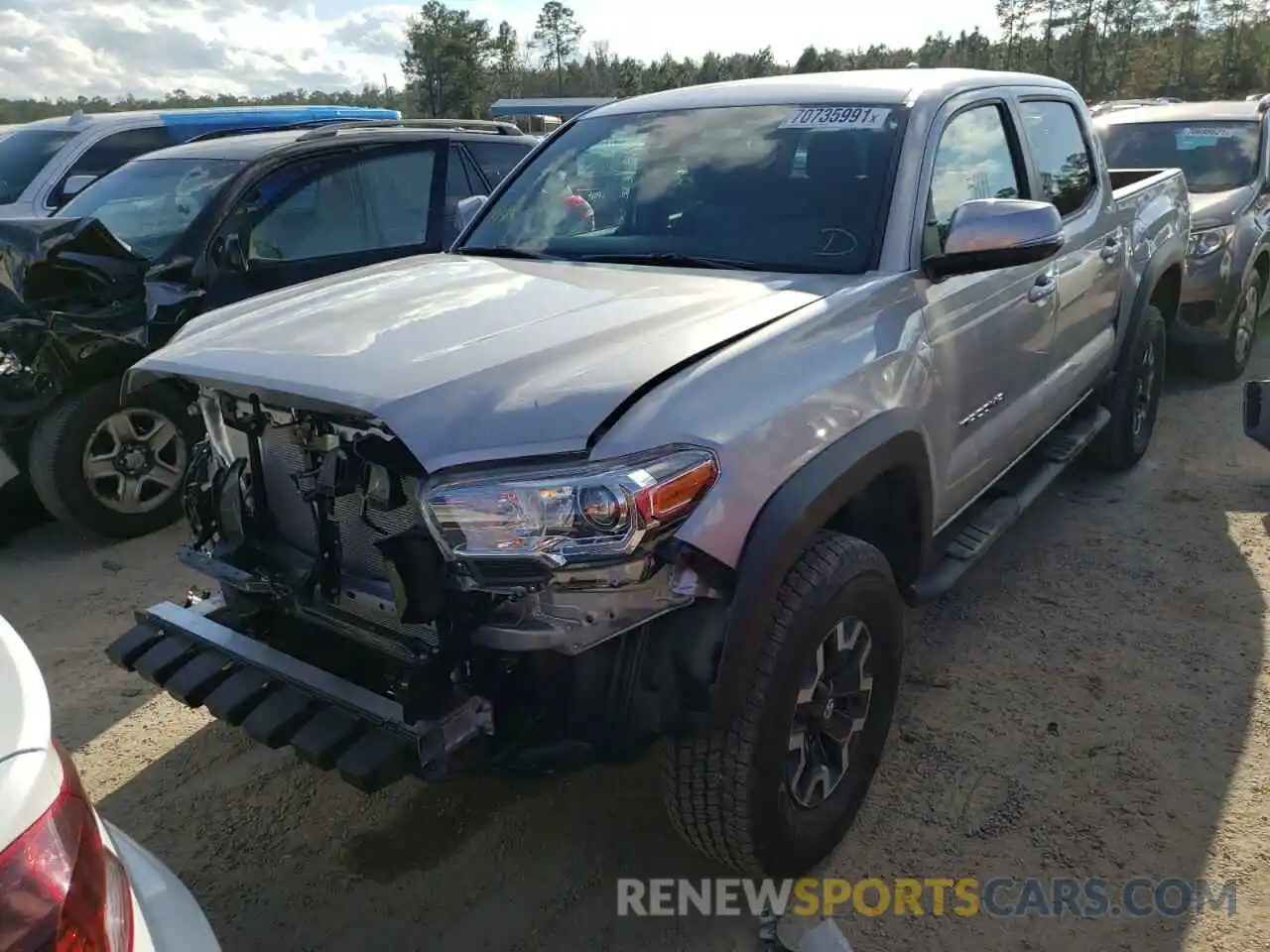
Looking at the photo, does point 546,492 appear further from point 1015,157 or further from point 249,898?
point 1015,157

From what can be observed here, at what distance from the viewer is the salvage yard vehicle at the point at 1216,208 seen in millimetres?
6664

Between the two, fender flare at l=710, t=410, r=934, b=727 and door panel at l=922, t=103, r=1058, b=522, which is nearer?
fender flare at l=710, t=410, r=934, b=727

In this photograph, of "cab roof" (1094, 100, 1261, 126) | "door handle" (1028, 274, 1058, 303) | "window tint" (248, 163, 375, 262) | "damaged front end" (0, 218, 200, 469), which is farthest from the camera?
"cab roof" (1094, 100, 1261, 126)

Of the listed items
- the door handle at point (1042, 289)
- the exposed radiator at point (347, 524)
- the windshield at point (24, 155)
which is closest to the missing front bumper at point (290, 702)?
the exposed radiator at point (347, 524)

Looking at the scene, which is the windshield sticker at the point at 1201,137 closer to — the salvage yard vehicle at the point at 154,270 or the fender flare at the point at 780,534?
the salvage yard vehicle at the point at 154,270

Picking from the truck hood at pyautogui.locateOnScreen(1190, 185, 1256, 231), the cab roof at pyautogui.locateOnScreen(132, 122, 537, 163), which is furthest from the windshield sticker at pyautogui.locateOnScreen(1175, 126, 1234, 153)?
the cab roof at pyautogui.locateOnScreen(132, 122, 537, 163)

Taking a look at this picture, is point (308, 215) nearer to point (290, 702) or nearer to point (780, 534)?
point (290, 702)

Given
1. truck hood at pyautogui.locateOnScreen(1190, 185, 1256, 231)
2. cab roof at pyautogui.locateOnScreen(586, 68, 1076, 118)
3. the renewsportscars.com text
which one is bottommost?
the renewsportscars.com text

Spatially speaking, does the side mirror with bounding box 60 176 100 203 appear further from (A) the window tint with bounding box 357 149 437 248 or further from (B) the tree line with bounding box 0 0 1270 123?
(B) the tree line with bounding box 0 0 1270 123

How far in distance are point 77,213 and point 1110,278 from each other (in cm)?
540

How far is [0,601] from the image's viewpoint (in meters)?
4.43

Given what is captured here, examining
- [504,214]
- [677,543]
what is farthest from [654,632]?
[504,214]

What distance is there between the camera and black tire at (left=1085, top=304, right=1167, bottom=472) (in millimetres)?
4926

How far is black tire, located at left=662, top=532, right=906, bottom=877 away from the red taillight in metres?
1.19
